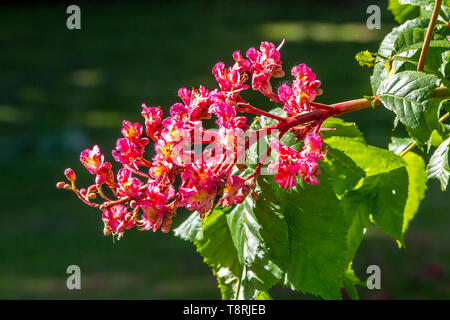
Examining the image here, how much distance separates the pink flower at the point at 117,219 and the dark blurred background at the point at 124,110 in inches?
11.1

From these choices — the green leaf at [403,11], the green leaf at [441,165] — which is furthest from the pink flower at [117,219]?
the green leaf at [403,11]

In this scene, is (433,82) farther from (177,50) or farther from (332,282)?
(177,50)

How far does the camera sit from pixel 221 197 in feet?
2.55

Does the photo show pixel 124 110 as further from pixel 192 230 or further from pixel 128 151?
pixel 128 151

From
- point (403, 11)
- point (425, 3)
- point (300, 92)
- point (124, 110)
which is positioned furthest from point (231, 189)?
point (124, 110)

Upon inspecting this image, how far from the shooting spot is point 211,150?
2.55 feet

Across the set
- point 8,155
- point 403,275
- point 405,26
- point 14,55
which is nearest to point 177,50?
point 14,55

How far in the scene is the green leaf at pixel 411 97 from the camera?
0.78 metres

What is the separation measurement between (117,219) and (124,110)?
696 cm

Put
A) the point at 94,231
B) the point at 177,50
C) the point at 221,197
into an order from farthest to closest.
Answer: the point at 177,50 < the point at 94,231 < the point at 221,197

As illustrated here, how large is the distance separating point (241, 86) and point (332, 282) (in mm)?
301

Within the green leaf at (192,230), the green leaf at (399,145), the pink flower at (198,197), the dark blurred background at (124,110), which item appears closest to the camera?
the pink flower at (198,197)

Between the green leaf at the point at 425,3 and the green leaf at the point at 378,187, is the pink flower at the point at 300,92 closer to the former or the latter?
the green leaf at the point at 378,187

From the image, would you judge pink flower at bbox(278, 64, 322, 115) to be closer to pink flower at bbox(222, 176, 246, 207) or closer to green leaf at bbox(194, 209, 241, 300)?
pink flower at bbox(222, 176, 246, 207)
